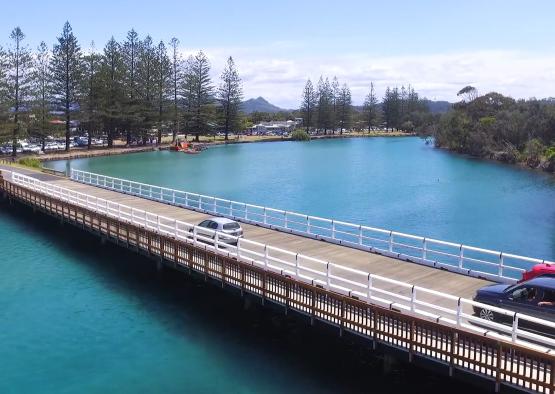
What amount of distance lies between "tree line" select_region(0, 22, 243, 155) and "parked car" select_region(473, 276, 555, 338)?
8433 centimetres

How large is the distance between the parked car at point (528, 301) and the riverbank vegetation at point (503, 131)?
80.6 meters

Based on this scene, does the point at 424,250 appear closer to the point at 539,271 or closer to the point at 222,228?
the point at 539,271

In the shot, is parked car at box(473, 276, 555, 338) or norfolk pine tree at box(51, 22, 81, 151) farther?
norfolk pine tree at box(51, 22, 81, 151)

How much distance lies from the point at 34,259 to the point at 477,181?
59.7 meters

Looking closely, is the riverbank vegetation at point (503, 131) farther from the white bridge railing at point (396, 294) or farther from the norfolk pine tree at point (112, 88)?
the white bridge railing at point (396, 294)

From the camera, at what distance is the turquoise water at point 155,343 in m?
17.7

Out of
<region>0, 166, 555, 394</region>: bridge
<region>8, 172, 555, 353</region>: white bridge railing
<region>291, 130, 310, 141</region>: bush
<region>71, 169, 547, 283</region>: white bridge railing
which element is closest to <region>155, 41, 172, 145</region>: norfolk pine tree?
<region>291, 130, 310, 141</region>: bush

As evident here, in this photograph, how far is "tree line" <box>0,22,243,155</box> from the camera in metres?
89.8

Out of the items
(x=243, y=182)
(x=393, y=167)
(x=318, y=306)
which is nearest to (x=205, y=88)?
(x=393, y=167)

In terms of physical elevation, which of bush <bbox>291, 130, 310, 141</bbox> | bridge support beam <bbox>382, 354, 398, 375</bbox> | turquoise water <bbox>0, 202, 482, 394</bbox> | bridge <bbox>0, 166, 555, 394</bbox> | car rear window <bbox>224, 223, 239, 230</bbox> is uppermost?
bush <bbox>291, 130, 310, 141</bbox>

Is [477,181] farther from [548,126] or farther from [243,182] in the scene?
[548,126]

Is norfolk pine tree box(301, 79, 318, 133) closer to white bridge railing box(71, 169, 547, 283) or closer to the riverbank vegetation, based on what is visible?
the riverbank vegetation

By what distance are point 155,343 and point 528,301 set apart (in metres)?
12.7

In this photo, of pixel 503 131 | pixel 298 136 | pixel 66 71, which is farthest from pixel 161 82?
pixel 503 131
